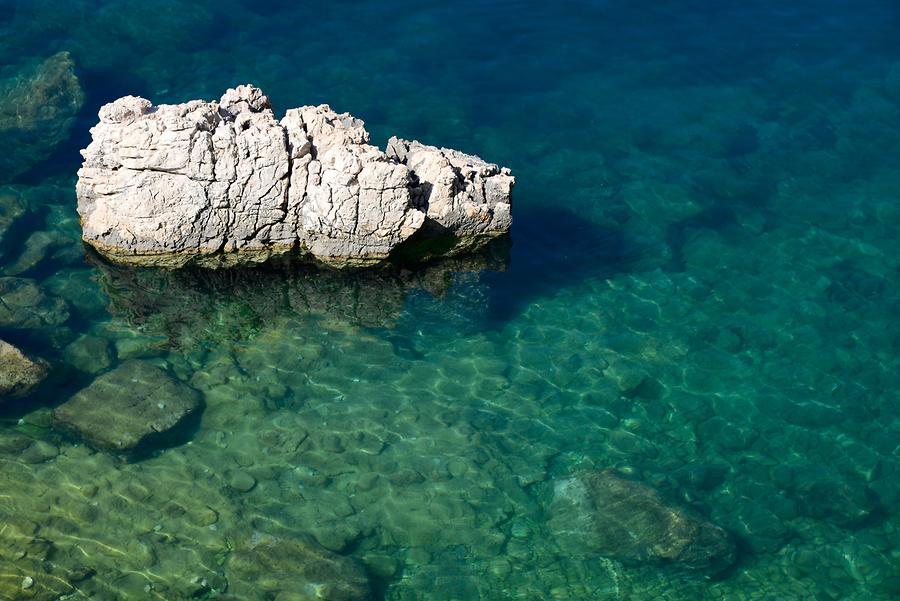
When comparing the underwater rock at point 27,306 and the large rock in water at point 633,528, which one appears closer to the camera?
the large rock in water at point 633,528

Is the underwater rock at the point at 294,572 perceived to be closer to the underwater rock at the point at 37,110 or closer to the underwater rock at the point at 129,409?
the underwater rock at the point at 129,409

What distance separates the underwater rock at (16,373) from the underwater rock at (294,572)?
444 cm

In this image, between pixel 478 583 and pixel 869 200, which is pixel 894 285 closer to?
pixel 869 200

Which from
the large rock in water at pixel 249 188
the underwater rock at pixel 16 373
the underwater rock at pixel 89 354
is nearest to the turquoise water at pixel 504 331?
the underwater rock at pixel 89 354

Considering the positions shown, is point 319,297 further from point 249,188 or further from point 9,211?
point 9,211

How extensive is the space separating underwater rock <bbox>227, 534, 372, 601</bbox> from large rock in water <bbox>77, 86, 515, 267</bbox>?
18.7 feet

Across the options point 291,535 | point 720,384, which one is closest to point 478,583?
point 291,535

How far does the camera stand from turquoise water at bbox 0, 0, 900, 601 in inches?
589

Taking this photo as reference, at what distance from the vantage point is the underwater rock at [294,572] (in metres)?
13.9

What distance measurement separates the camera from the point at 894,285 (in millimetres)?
20266

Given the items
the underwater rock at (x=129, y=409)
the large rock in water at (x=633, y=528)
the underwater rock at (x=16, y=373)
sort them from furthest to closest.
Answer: the underwater rock at (x=16, y=373)
the underwater rock at (x=129, y=409)
the large rock in water at (x=633, y=528)

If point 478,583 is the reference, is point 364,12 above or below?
above

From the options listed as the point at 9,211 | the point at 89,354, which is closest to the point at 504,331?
the point at 89,354

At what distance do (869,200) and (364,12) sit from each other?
13064mm
